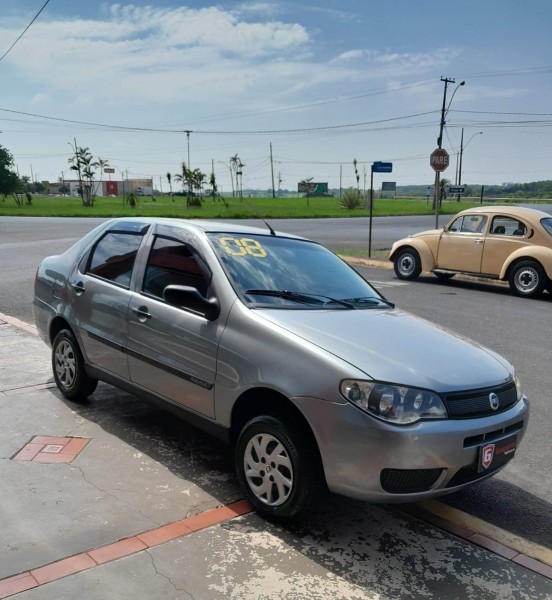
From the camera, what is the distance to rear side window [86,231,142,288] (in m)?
4.58

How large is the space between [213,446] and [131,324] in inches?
42.7

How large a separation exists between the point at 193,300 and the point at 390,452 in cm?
149

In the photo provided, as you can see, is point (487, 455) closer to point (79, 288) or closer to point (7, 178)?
point (79, 288)

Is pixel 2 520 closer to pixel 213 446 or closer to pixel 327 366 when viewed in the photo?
→ pixel 213 446

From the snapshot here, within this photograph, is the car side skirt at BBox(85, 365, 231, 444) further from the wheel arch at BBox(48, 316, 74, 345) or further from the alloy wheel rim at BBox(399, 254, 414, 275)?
the alloy wheel rim at BBox(399, 254, 414, 275)

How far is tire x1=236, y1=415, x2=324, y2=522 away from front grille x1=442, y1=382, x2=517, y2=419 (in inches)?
29.1

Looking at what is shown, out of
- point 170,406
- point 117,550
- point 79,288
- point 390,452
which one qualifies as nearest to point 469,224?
point 79,288

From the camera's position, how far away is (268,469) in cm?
330

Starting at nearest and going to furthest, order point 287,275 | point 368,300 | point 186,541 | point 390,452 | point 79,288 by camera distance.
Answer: point 390,452 < point 186,541 < point 287,275 < point 368,300 < point 79,288

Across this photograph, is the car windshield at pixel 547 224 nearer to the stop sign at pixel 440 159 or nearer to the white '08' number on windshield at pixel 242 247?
the stop sign at pixel 440 159

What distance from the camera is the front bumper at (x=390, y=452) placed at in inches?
114

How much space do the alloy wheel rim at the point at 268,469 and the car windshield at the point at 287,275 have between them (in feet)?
2.78

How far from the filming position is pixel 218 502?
3.59 metres

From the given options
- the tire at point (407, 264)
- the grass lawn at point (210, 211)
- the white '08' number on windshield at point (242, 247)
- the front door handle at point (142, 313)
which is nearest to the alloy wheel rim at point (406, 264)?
the tire at point (407, 264)
